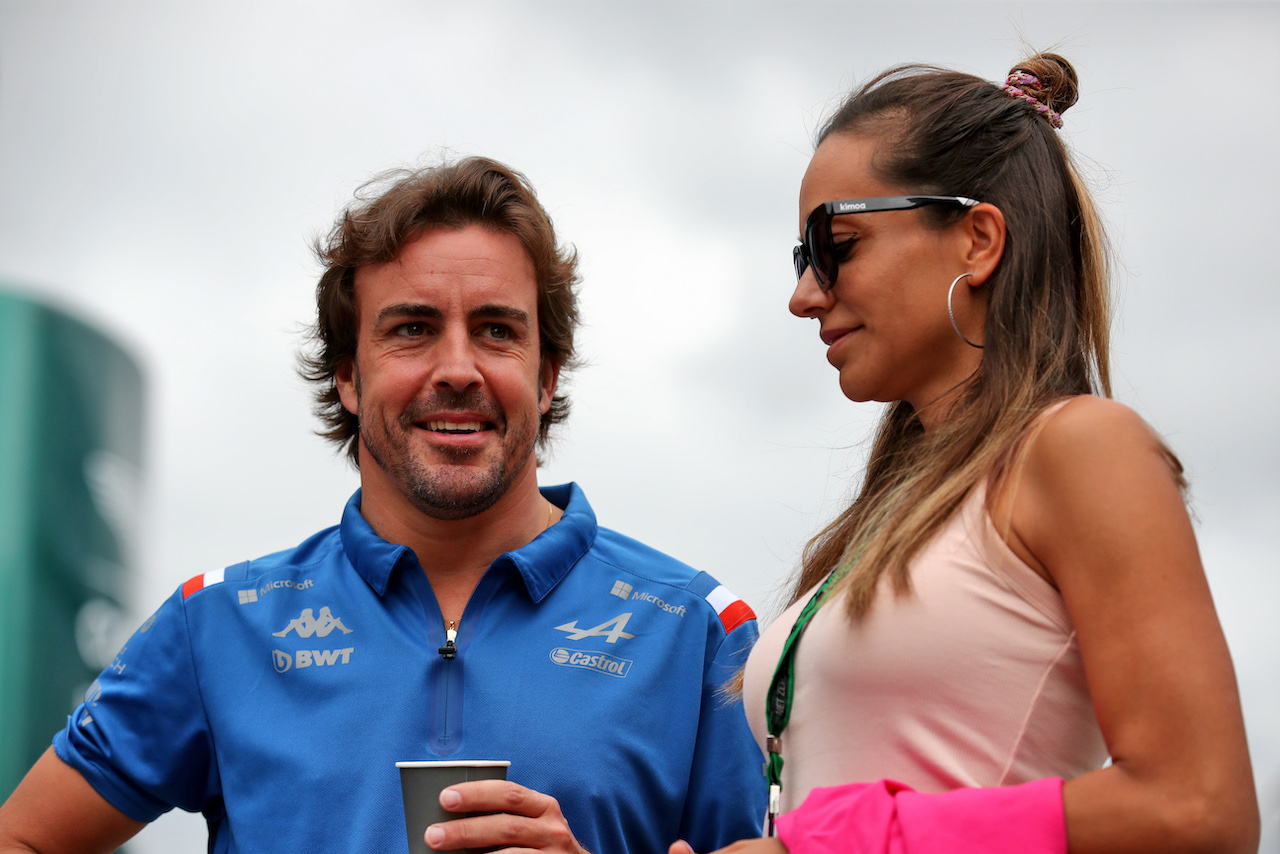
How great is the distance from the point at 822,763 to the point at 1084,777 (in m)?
0.48

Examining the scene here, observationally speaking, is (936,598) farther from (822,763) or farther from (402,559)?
(402,559)

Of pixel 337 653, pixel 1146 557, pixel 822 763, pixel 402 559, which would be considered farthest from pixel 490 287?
pixel 1146 557

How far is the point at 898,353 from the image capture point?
221cm

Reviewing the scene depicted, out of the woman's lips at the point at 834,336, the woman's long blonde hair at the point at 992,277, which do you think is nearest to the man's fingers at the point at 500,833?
the woman's long blonde hair at the point at 992,277

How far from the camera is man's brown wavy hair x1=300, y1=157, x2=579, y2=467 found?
338cm

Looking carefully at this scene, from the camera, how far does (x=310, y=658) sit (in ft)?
9.67

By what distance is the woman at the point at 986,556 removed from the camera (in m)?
1.61

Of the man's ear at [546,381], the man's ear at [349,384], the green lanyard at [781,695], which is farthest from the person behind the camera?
the man's ear at [546,381]

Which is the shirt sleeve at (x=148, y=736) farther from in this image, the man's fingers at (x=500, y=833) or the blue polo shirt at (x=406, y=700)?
the man's fingers at (x=500, y=833)

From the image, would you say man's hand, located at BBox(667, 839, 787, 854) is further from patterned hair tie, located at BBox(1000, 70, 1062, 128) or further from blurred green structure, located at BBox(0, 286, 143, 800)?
blurred green structure, located at BBox(0, 286, 143, 800)

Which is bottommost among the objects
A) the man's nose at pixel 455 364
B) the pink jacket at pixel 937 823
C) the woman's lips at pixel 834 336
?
the pink jacket at pixel 937 823

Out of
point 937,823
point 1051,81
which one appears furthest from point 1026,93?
point 937,823

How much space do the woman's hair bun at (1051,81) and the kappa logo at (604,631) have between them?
65.2 inches

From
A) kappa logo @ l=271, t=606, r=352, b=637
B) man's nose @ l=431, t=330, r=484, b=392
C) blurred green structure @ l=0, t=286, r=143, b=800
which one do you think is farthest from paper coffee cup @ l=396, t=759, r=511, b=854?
blurred green structure @ l=0, t=286, r=143, b=800
